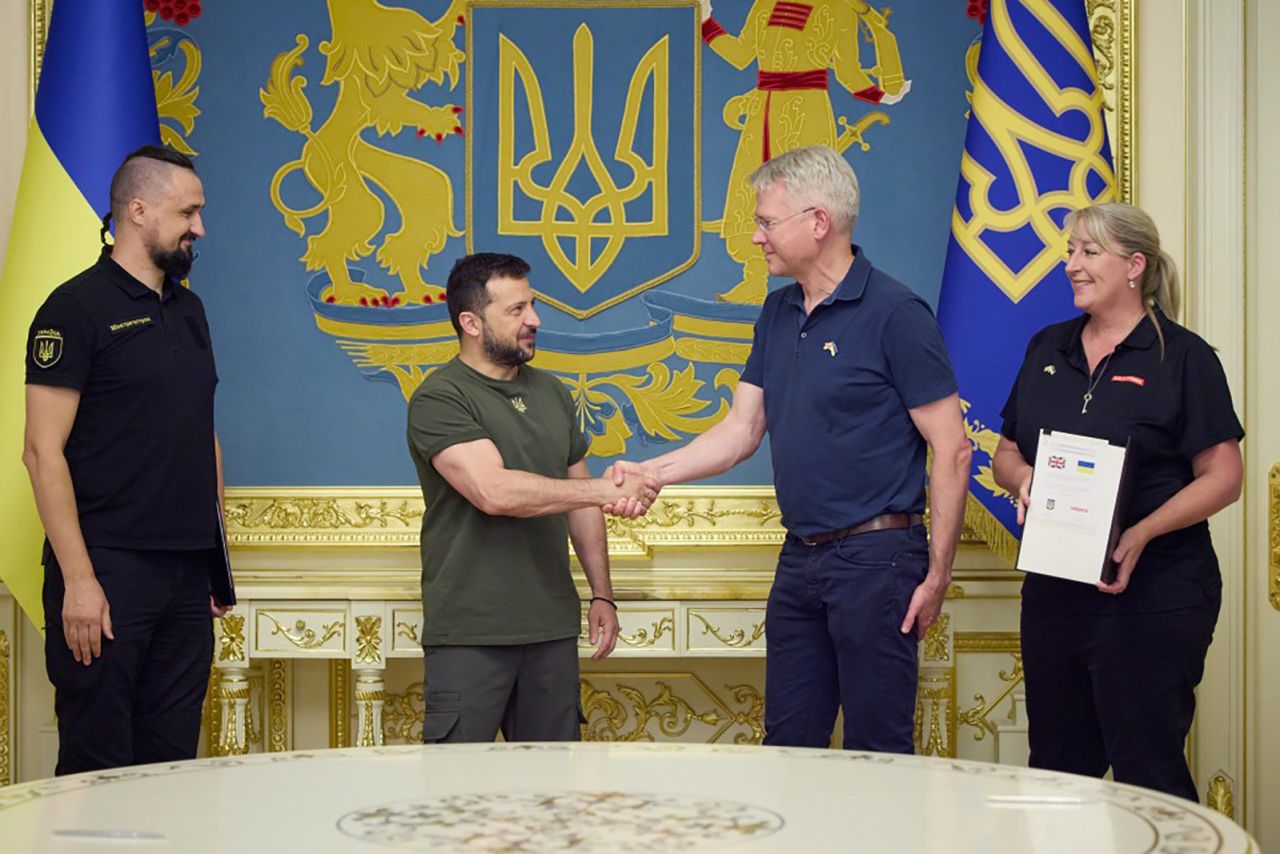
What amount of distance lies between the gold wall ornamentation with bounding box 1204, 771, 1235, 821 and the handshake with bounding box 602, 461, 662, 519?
1930mm

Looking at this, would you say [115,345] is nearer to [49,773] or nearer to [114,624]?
[114,624]

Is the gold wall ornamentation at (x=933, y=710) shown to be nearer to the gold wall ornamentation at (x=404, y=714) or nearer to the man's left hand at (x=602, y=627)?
the man's left hand at (x=602, y=627)

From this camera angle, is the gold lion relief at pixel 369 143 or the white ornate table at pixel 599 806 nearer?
the white ornate table at pixel 599 806

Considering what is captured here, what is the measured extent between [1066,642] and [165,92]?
298cm

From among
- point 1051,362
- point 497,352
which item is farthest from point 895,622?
point 497,352

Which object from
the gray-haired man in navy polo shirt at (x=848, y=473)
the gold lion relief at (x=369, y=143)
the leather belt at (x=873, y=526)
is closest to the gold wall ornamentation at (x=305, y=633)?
the gold lion relief at (x=369, y=143)

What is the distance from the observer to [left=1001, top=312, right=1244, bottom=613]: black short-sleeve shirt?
3.15m

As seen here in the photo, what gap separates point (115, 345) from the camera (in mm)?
3172

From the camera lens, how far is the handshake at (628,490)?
3.37 metres

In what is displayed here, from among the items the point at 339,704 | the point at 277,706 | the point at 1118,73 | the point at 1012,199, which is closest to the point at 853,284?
the point at 1012,199

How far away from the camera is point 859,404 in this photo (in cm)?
318

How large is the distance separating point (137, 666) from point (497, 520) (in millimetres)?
809

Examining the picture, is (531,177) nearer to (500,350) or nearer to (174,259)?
(500,350)

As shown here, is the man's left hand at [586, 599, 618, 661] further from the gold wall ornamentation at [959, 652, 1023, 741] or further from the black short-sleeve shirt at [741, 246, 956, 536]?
the gold wall ornamentation at [959, 652, 1023, 741]
